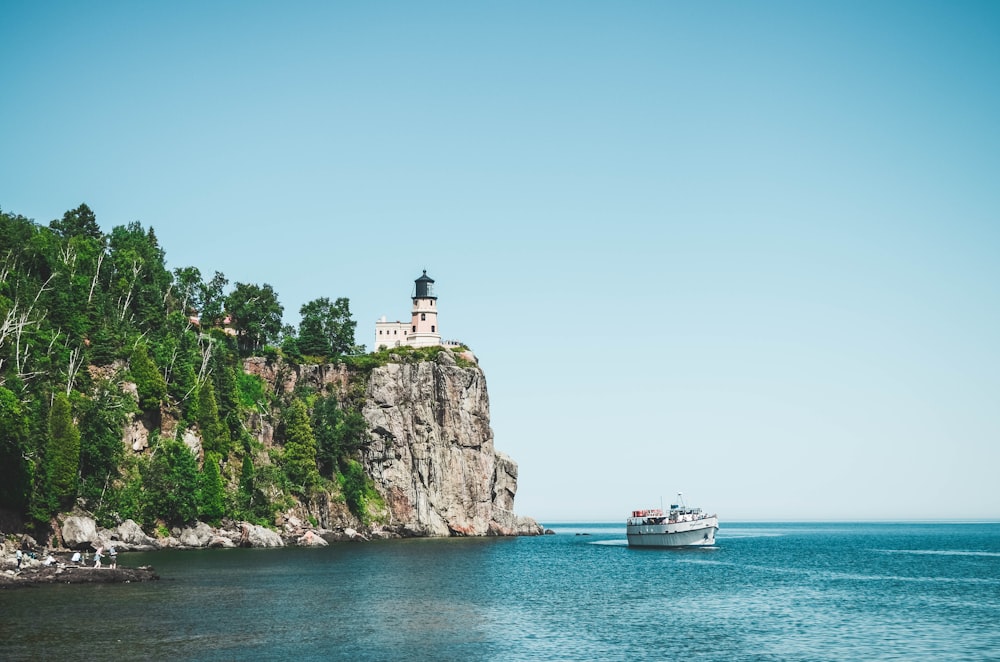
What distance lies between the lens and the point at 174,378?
12888 centimetres

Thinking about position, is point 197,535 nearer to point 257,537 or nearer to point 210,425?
point 257,537

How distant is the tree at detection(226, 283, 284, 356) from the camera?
16688 centimetres

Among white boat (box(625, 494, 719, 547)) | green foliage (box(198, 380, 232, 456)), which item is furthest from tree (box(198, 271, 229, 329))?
white boat (box(625, 494, 719, 547))

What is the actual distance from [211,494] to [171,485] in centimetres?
823

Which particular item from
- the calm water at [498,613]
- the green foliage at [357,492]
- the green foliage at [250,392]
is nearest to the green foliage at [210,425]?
the green foliage at [250,392]

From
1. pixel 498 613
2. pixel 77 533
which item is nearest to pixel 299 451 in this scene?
pixel 77 533

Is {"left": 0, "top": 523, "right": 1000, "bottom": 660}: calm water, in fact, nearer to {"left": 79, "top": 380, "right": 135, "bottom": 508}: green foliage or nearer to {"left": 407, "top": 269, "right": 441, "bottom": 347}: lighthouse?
{"left": 79, "top": 380, "right": 135, "bottom": 508}: green foliage

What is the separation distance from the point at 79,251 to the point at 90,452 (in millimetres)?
42250

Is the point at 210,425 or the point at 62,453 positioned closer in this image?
the point at 62,453

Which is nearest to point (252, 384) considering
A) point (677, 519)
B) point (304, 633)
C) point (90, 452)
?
point (90, 452)

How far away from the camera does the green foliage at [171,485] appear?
368 ft

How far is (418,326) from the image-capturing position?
192 m

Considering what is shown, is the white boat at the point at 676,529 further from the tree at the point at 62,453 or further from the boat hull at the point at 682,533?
the tree at the point at 62,453

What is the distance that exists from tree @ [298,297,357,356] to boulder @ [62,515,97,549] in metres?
75.5
